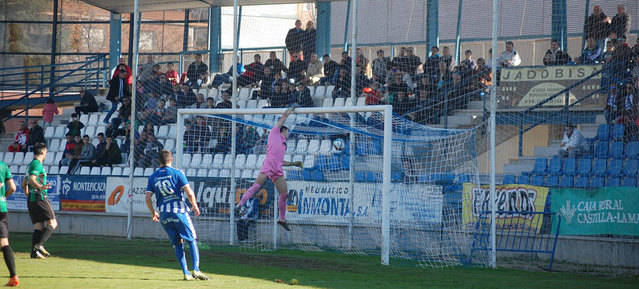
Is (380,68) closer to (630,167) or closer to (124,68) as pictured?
(630,167)

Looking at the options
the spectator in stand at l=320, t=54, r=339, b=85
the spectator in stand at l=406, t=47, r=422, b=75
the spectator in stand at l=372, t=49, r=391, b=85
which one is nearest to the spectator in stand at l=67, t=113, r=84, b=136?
the spectator in stand at l=320, t=54, r=339, b=85

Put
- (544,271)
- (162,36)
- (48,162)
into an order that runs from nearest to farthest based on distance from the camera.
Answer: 1. (544,271)
2. (48,162)
3. (162,36)

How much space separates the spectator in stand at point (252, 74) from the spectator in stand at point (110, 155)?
394 centimetres

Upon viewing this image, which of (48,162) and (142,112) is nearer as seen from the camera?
(142,112)

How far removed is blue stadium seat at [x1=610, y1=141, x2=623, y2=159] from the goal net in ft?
9.19

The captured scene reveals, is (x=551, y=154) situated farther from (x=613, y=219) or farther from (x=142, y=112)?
(x=142, y=112)

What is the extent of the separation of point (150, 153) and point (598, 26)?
11.8 metres

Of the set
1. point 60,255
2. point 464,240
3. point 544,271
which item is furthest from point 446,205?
point 60,255

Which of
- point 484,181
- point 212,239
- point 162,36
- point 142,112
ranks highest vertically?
point 162,36

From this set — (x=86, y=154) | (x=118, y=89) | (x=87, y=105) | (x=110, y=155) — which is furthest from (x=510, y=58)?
(x=87, y=105)

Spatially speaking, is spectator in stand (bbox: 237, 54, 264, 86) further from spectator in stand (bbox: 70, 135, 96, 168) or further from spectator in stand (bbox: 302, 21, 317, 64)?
spectator in stand (bbox: 70, 135, 96, 168)

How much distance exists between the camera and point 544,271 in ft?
47.8

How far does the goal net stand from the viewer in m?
16.9

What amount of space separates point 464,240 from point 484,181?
7.14ft
